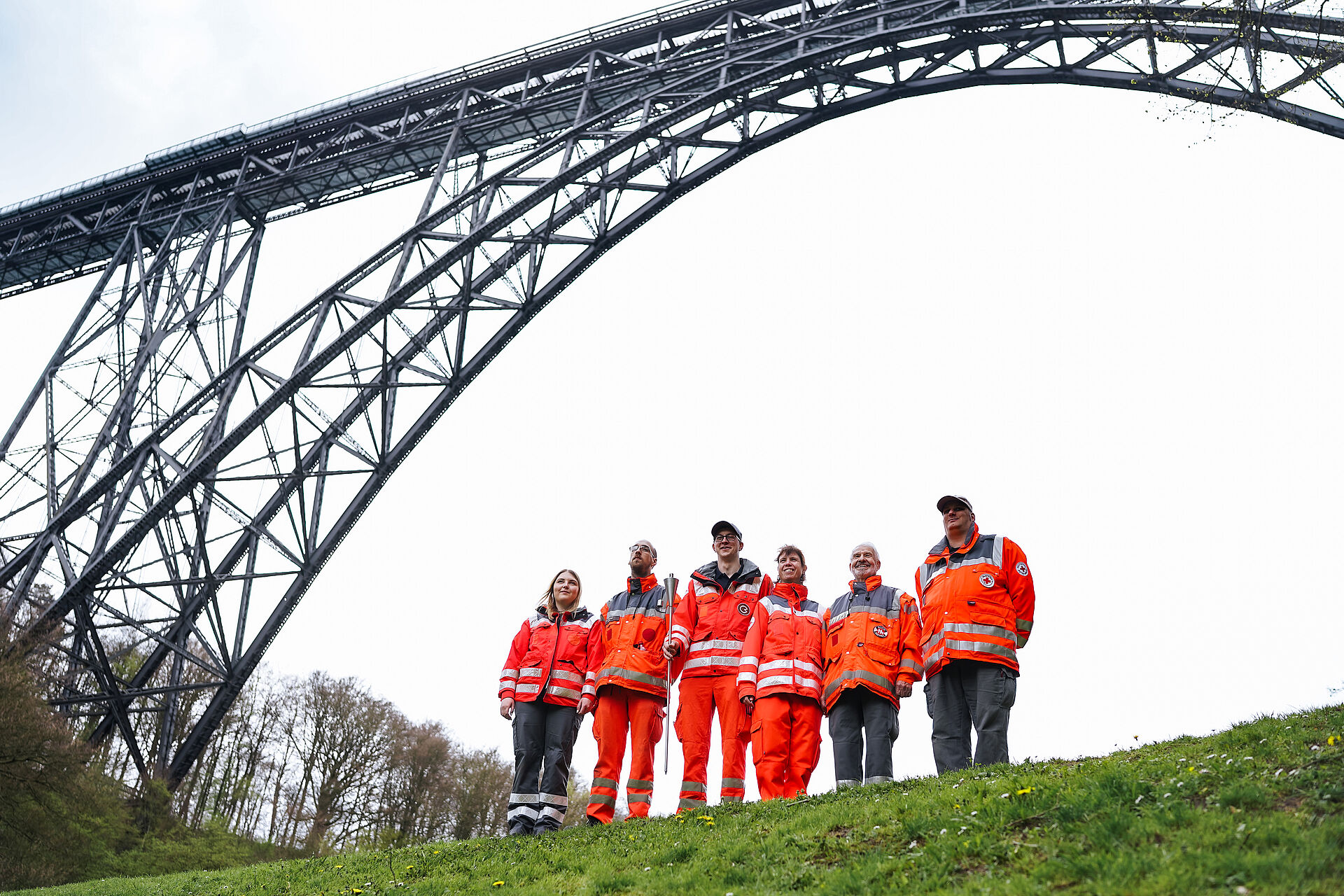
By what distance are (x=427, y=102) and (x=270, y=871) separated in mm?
14851

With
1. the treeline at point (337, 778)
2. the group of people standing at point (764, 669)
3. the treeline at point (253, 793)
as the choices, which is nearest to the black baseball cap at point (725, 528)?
the group of people standing at point (764, 669)

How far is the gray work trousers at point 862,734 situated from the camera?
7.55 m

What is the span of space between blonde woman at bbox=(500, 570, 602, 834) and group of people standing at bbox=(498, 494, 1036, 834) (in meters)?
0.01

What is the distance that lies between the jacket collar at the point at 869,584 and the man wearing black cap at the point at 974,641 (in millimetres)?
494

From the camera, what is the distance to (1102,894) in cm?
407

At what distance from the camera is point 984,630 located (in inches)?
281

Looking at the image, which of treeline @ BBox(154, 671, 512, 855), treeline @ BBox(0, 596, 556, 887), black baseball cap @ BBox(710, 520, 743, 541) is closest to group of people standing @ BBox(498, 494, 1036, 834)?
black baseball cap @ BBox(710, 520, 743, 541)

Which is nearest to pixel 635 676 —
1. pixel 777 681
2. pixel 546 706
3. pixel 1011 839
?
pixel 546 706

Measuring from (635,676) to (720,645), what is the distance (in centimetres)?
71

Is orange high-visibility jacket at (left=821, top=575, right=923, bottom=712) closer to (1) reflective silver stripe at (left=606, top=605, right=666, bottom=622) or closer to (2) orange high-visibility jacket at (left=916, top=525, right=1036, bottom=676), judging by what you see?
(2) orange high-visibility jacket at (left=916, top=525, right=1036, bottom=676)

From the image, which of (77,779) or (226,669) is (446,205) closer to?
(226,669)

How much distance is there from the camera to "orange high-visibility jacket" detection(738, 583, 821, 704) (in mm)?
7867

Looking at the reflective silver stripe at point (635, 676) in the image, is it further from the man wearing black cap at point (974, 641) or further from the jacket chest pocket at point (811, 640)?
the man wearing black cap at point (974, 641)

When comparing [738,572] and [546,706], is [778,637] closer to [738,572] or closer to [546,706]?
[738,572]
